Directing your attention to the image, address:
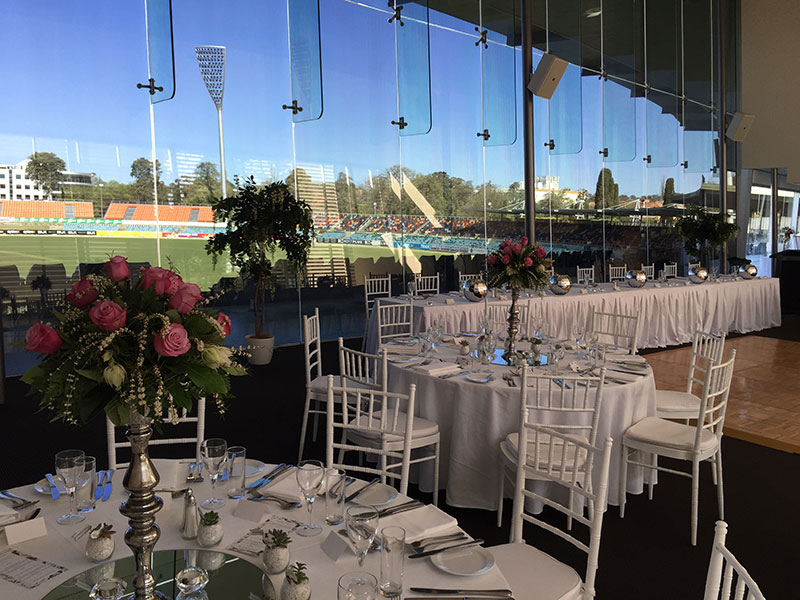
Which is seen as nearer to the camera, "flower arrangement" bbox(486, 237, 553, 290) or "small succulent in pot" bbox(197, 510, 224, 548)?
"small succulent in pot" bbox(197, 510, 224, 548)

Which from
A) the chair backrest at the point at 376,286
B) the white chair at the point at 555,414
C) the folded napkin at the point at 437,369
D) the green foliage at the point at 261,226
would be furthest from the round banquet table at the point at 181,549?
the chair backrest at the point at 376,286

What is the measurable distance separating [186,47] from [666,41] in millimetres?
10349

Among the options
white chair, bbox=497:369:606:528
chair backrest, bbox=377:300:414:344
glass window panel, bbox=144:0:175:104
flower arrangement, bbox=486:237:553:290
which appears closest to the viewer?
white chair, bbox=497:369:606:528

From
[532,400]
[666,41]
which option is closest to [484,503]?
[532,400]

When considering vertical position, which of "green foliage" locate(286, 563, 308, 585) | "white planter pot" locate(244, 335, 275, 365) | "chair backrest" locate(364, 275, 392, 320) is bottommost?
"white planter pot" locate(244, 335, 275, 365)

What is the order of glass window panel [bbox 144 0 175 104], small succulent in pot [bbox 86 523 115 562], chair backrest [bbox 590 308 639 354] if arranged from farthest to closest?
glass window panel [bbox 144 0 175 104] < chair backrest [bbox 590 308 639 354] < small succulent in pot [bbox 86 523 115 562]

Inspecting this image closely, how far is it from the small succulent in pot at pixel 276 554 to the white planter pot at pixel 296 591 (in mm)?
116

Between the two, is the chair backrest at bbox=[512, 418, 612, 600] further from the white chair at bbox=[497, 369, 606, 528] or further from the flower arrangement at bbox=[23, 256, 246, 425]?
the flower arrangement at bbox=[23, 256, 246, 425]

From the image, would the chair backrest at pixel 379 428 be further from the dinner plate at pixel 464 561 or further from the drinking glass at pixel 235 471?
the dinner plate at pixel 464 561

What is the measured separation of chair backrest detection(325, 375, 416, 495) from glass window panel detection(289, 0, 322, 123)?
16.5ft

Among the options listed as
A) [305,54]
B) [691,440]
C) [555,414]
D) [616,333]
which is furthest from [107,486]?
[305,54]

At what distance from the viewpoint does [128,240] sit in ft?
23.5

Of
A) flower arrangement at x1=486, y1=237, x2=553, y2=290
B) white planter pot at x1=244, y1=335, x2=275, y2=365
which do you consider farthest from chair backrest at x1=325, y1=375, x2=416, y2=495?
white planter pot at x1=244, y1=335, x2=275, y2=365

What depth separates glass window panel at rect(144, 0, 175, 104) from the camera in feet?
22.9
